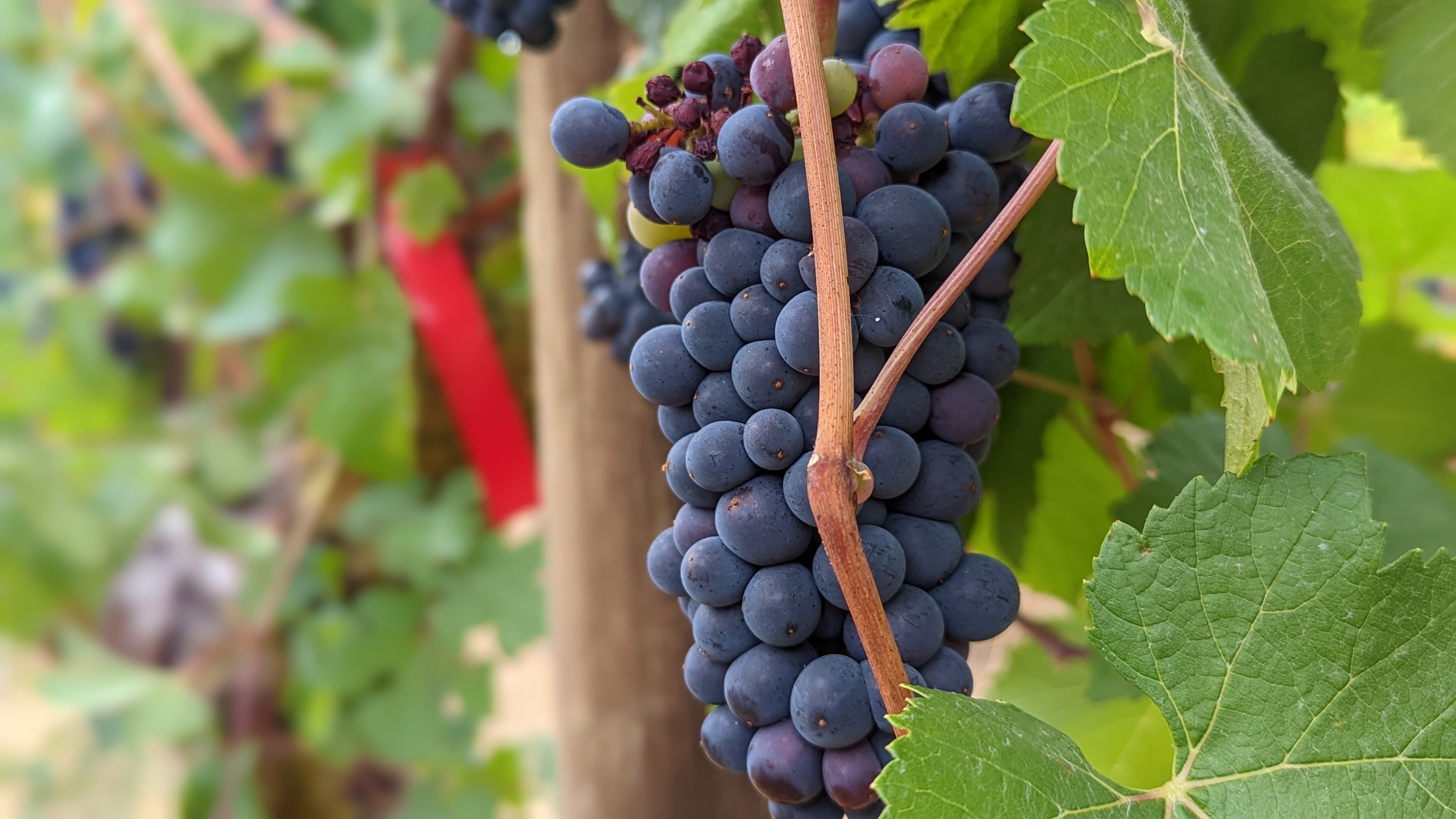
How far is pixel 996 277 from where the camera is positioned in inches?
14.8

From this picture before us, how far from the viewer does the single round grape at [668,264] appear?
1.22 ft

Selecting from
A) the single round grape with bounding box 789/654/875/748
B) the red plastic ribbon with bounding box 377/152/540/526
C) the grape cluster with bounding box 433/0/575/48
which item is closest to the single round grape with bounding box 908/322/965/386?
the single round grape with bounding box 789/654/875/748

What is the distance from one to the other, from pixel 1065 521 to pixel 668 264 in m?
0.32

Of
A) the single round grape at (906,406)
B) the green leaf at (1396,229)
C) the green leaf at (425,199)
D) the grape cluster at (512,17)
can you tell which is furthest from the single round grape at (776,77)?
the green leaf at (425,199)

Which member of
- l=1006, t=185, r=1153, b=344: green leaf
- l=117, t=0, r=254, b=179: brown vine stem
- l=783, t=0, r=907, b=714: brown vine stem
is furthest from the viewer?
l=117, t=0, r=254, b=179: brown vine stem

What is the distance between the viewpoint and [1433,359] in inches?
28.3

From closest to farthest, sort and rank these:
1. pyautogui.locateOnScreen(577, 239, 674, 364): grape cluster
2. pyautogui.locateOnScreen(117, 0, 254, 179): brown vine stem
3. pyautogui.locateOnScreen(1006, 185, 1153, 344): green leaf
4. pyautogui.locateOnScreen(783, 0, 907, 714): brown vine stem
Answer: pyautogui.locateOnScreen(783, 0, 907, 714): brown vine stem, pyautogui.locateOnScreen(1006, 185, 1153, 344): green leaf, pyautogui.locateOnScreen(577, 239, 674, 364): grape cluster, pyautogui.locateOnScreen(117, 0, 254, 179): brown vine stem

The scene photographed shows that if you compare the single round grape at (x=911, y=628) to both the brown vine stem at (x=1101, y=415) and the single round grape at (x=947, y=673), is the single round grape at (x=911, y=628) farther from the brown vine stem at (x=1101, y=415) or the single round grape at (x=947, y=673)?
the brown vine stem at (x=1101, y=415)

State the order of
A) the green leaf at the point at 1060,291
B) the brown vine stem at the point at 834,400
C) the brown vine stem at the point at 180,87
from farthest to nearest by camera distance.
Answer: the brown vine stem at the point at 180,87 → the green leaf at the point at 1060,291 → the brown vine stem at the point at 834,400

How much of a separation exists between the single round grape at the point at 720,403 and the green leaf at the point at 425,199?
0.91 metres

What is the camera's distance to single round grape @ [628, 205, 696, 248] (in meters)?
0.38

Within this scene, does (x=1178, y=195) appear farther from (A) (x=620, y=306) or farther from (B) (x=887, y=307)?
(A) (x=620, y=306)

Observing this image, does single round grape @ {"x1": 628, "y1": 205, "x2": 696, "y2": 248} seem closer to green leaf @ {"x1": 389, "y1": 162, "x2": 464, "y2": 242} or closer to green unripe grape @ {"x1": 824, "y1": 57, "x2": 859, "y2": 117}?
green unripe grape @ {"x1": 824, "y1": 57, "x2": 859, "y2": 117}

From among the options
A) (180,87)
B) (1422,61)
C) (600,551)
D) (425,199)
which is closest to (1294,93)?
(1422,61)
